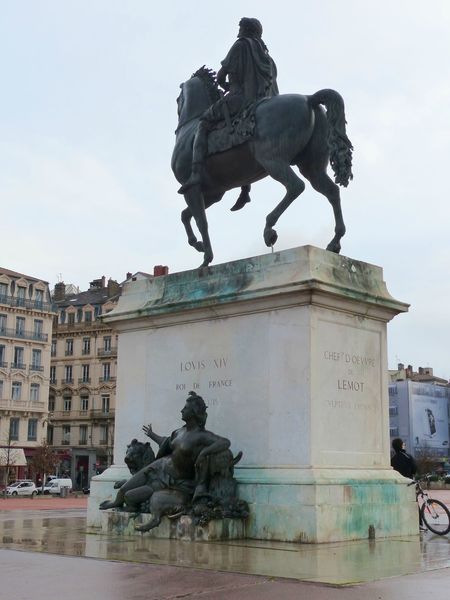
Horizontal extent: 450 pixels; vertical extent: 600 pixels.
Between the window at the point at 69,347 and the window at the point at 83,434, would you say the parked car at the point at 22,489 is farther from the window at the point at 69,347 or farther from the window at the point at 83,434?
the window at the point at 69,347

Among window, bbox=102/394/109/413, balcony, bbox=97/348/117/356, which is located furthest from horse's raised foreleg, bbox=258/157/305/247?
window, bbox=102/394/109/413

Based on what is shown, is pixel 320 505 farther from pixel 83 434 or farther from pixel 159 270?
pixel 83 434

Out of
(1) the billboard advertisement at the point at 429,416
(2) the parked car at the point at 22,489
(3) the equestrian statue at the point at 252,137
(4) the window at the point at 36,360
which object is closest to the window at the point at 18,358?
(4) the window at the point at 36,360

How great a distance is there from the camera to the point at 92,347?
92000mm

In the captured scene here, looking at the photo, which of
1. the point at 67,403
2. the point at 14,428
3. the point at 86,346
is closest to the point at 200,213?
the point at 14,428

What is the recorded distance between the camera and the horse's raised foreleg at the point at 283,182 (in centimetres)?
1273

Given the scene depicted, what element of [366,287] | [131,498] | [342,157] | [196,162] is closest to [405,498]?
[366,287]

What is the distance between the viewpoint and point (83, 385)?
302ft

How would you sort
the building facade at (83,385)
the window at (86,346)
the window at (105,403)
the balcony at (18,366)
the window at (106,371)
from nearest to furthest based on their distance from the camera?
1. the balcony at (18,366)
2. the building facade at (83,385)
3. the window at (105,403)
4. the window at (106,371)
5. the window at (86,346)

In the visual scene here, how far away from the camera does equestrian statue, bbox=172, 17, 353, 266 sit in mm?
12828

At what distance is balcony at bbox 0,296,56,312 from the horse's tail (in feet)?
236

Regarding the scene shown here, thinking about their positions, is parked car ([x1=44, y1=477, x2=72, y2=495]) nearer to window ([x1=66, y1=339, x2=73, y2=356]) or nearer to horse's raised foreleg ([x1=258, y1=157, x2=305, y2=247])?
window ([x1=66, y1=339, x2=73, y2=356])

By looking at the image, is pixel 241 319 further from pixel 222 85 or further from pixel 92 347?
pixel 92 347

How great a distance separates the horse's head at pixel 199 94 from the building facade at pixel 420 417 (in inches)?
3795
